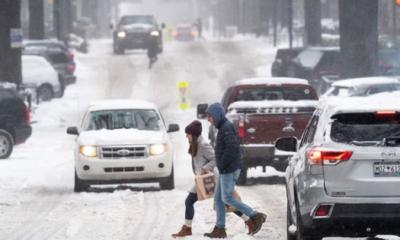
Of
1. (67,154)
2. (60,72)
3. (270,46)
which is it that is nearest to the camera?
(67,154)

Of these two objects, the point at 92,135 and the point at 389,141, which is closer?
the point at 389,141

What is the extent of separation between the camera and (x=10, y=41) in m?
39.0

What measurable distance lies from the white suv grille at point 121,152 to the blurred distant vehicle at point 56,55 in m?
30.6

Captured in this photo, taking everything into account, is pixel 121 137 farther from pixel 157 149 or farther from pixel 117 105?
pixel 117 105

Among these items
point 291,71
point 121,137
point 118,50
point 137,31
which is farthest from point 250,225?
point 118,50

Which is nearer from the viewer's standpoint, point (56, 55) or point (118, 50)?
point (56, 55)

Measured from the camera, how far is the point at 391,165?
11.4m

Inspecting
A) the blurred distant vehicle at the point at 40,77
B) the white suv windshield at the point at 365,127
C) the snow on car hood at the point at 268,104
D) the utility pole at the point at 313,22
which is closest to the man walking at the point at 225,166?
the white suv windshield at the point at 365,127

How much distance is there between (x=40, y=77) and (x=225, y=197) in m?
32.5

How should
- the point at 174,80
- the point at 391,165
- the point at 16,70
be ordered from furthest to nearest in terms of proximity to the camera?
the point at 174,80 → the point at 16,70 → the point at 391,165

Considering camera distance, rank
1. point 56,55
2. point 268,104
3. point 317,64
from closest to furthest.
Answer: point 268,104
point 317,64
point 56,55

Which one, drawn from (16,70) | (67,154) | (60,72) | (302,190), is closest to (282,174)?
(67,154)

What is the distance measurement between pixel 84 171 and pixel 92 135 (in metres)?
0.72

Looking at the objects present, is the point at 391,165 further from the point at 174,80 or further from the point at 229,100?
the point at 174,80
